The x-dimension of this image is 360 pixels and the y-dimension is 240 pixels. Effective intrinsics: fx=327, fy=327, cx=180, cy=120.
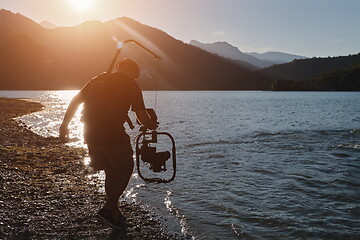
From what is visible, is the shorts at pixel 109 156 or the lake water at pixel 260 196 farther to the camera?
the lake water at pixel 260 196

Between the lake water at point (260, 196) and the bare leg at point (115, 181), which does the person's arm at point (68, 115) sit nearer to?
the bare leg at point (115, 181)

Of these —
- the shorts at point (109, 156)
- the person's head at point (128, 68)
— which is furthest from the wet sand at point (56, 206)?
the person's head at point (128, 68)

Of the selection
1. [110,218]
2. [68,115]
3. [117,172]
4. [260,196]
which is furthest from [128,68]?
[260,196]

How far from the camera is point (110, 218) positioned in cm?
634

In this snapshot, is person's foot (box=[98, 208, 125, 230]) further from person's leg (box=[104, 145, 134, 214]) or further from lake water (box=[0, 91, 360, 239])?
lake water (box=[0, 91, 360, 239])

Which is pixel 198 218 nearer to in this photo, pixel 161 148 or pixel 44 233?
pixel 44 233

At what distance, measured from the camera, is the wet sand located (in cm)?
605

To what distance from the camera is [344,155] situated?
1587cm

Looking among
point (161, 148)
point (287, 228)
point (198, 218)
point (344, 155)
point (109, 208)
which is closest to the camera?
point (109, 208)

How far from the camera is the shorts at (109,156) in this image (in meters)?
6.01

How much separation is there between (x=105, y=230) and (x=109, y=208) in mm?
419

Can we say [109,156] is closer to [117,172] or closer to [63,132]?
[117,172]

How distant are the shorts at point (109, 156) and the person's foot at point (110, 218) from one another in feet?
3.07

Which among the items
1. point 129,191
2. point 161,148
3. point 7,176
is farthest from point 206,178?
point 161,148
